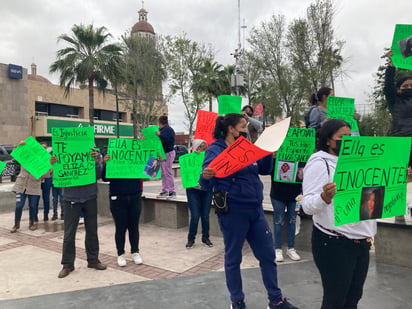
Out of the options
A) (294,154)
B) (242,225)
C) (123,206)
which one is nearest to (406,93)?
(294,154)

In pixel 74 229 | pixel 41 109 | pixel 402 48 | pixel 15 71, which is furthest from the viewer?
pixel 41 109

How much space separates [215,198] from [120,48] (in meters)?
21.3

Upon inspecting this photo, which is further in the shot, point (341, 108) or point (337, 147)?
point (341, 108)

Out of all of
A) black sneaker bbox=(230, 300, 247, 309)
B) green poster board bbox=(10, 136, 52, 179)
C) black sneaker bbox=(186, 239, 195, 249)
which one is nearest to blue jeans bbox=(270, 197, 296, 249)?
black sneaker bbox=(186, 239, 195, 249)

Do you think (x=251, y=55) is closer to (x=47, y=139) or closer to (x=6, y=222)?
(x=6, y=222)

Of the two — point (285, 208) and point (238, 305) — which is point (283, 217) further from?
point (238, 305)

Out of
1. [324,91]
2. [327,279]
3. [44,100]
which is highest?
[44,100]

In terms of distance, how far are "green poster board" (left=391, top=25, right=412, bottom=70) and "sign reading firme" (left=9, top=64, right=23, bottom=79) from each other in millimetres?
31907

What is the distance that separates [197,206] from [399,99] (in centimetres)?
329

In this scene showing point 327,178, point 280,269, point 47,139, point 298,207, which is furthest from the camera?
point 47,139

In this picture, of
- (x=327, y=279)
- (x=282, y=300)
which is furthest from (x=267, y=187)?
(x=327, y=279)

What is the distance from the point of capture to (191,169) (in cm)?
574

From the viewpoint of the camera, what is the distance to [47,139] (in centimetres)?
3316

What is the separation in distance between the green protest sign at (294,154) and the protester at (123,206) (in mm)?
1992
